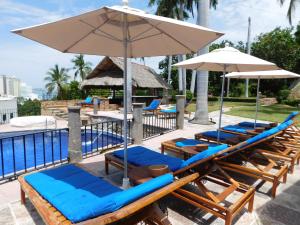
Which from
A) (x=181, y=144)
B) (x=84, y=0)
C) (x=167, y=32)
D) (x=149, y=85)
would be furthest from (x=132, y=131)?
(x=149, y=85)

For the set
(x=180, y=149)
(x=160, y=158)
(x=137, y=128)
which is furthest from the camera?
(x=137, y=128)

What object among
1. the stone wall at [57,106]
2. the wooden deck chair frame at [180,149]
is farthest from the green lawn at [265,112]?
the wooden deck chair frame at [180,149]

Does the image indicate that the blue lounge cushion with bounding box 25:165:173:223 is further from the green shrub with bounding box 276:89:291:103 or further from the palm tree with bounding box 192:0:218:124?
the green shrub with bounding box 276:89:291:103

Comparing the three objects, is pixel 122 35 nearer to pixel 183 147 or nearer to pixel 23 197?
pixel 183 147

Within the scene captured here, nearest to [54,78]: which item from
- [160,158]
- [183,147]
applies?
[183,147]

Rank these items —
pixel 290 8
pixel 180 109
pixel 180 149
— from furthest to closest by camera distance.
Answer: pixel 290 8, pixel 180 109, pixel 180 149

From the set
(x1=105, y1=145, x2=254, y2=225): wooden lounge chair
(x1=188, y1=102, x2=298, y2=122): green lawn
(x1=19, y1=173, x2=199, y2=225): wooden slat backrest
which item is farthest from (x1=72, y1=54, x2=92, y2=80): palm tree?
(x1=19, y1=173, x2=199, y2=225): wooden slat backrest

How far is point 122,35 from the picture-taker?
11.9 ft

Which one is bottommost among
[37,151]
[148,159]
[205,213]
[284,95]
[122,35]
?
[37,151]

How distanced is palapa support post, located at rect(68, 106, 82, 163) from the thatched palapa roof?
13628 mm

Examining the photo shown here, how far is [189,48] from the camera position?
364cm

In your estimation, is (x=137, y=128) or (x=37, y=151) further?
(x=37, y=151)

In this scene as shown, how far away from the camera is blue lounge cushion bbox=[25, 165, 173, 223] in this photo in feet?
6.67

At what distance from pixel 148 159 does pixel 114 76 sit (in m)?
16.5
